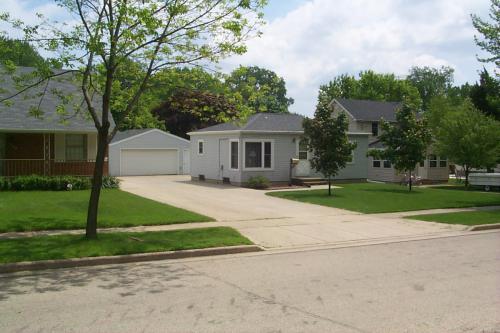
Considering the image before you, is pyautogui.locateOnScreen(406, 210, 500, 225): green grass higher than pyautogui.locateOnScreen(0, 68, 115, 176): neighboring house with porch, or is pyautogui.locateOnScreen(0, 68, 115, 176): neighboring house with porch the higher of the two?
pyautogui.locateOnScreen(0, 68, 115, 176): neighboring house with porch

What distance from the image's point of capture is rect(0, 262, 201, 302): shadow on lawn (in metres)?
7.84

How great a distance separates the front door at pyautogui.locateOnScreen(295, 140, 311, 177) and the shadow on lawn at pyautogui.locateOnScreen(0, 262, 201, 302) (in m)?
20.1

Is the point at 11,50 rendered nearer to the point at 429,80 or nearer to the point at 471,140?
the point at 471,140

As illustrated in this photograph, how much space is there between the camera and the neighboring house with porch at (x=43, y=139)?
23422 millimetres

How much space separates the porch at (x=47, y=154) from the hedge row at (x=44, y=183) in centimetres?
108

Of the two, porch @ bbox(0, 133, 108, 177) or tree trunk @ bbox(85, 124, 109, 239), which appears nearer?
tree trunk @ bbox(85, 124, 109, 239)

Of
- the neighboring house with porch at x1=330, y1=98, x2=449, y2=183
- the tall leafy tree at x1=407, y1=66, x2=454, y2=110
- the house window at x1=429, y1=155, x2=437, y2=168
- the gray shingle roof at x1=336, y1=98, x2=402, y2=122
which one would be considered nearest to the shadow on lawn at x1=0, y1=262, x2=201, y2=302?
the neighboring house with porch at x1=330, y1=98, x2=449, y2=183

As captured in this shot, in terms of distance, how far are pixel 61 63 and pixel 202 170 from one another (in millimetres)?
22142

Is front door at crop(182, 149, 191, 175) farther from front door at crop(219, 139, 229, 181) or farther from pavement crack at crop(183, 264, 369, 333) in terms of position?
pavement crack at crop(183, 264, 369, 333)

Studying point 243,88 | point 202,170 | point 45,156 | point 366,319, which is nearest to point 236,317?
point 366,319

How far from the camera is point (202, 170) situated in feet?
106

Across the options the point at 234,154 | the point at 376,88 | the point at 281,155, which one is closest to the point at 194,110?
the point at 234,154

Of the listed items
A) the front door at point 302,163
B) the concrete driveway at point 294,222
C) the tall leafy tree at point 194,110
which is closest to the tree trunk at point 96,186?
the tall leafy tree at point 194,110

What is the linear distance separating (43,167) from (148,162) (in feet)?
49.5
